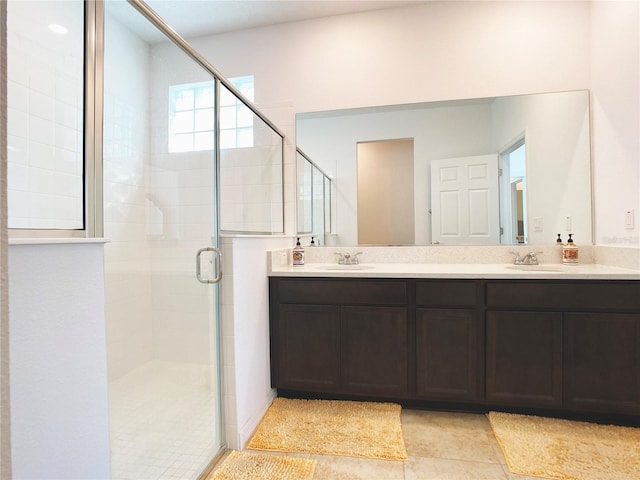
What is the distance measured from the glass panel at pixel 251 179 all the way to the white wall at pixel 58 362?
0.96 m

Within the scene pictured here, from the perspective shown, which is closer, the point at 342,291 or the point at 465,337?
the point at 465,337

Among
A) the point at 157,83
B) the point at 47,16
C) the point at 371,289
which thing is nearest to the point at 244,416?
the point at 371,289

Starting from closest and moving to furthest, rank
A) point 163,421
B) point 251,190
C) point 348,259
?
point 163,421
point 251,190
point 348,259

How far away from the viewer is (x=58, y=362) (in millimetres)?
789

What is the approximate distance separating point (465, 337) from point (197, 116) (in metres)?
1.89

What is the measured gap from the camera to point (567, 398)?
188cm

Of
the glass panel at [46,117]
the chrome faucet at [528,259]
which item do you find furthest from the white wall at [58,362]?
the chrome faucet at [528,259]

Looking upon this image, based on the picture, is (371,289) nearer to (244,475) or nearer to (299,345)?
(299,345)

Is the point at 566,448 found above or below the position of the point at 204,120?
below

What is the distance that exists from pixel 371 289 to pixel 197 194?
1.13m

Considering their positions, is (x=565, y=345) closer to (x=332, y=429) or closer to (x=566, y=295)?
(x=566, y=295)

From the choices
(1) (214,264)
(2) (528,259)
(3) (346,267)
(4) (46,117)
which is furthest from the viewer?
(3) (346,267)

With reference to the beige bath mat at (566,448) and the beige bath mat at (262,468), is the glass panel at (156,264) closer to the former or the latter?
the beige bath mat at (262,468)

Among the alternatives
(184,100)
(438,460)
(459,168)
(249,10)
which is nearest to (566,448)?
(438,460)
